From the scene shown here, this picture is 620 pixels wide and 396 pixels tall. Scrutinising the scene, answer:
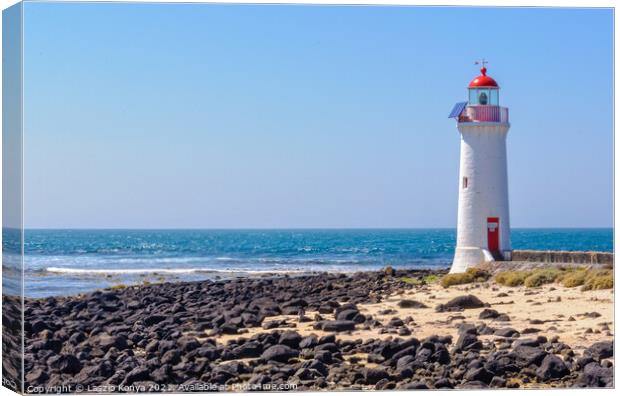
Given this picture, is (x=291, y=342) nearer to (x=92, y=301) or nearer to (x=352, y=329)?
(x=352, y=329)

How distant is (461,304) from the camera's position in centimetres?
1234

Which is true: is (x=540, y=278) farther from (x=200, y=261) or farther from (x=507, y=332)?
(x=200, y=261)

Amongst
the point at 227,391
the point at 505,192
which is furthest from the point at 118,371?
the point at 505,192

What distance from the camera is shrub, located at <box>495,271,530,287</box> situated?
14578 mm

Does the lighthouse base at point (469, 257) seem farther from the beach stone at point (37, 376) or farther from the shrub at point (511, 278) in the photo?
the beach stone at point (37, 376)

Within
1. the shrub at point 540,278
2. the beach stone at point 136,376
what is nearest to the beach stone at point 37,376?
Answer: the beach stone at point 136,376

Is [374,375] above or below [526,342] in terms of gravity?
below

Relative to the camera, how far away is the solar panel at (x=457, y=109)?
14.3 m

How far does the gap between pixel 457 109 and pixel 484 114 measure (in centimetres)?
129

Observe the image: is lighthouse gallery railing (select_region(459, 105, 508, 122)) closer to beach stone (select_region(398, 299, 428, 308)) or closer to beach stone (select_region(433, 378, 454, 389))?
beach stone (select_region(398, 299, 428, 308))

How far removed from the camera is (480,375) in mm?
8977

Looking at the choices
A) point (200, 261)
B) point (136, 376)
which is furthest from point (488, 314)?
point (200, 261)

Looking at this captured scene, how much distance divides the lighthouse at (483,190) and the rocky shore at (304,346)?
1.89 m

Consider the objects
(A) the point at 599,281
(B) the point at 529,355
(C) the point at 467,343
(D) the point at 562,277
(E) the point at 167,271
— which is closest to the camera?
(B) the point at 529,355
